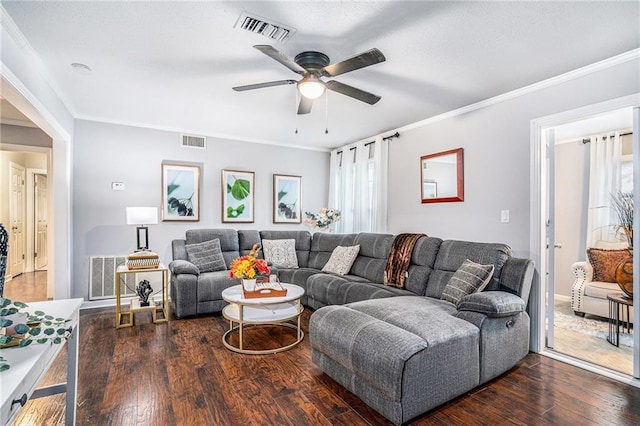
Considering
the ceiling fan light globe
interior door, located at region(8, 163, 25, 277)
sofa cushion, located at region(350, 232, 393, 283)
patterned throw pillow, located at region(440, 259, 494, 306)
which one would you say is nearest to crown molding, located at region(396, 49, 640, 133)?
sofa cushion, located at region(350, 232, 393, 283)

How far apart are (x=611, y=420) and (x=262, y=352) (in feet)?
8.01

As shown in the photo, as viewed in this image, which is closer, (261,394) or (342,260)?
(261,394)

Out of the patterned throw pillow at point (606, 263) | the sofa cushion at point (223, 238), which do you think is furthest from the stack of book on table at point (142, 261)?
the patterned throw pillow at point (606, 263)

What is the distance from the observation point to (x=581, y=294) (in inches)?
154

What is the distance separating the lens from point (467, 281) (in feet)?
8.95

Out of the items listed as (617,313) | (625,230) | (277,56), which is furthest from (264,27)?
(617,313)

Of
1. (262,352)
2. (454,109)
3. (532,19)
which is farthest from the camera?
(454,109)

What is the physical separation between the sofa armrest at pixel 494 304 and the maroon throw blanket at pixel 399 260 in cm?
102

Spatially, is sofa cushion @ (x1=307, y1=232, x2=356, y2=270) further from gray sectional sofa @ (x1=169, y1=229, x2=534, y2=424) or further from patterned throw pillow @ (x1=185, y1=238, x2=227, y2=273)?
patterned throw pillow @ (x1=185, y1=238, x2=227, y2=273)

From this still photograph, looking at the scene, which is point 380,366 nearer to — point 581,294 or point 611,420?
point 611,420

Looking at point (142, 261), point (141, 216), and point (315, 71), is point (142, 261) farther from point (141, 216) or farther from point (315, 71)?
point (315, 71)

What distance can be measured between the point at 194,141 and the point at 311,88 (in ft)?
9.79

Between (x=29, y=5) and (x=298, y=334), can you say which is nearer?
(x=29, y=5)

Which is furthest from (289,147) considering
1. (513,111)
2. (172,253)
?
(513,111)
